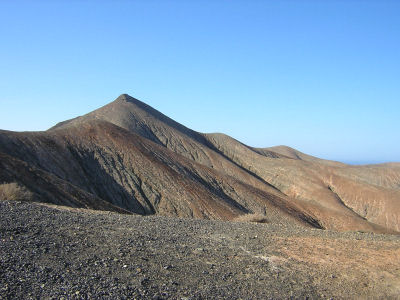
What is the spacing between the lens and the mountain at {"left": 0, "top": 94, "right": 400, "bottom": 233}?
2311cm

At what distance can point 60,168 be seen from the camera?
3306 cm

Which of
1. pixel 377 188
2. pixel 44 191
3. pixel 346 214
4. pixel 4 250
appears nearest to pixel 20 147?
pixel 44 191

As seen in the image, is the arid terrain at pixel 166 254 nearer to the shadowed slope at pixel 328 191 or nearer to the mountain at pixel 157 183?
the mountain at pixel 157 183

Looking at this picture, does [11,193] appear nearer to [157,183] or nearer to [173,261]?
[173,261]

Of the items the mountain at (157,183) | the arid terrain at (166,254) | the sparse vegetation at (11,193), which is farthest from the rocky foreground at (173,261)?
the mountain at (157,183)

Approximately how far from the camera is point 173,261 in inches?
342

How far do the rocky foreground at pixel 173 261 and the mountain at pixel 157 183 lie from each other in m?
8.08

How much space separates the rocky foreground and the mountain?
8.08m

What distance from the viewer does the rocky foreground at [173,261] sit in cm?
685

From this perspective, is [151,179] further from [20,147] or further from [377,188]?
[377,188]

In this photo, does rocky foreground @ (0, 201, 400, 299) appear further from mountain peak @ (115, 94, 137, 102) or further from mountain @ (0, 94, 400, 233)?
mountain peak @ (115, 94, 137, 102)

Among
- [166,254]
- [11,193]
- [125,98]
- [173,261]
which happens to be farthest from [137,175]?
[125,98]

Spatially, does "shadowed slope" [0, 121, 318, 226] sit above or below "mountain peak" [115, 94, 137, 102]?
below

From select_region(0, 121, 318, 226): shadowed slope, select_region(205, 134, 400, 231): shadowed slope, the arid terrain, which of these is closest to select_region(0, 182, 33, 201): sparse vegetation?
the arid terrain
